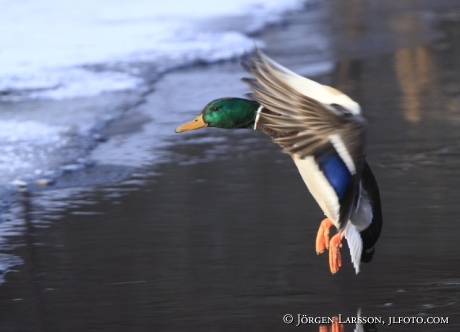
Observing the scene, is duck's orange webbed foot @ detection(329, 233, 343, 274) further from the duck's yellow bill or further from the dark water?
the duck's yellow bill

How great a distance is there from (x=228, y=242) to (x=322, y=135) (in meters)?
1.66

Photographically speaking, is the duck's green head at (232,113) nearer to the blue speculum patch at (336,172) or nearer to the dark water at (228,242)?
the blue speculum patch at (336,172)

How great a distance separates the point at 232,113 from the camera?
423cm

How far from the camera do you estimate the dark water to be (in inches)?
166

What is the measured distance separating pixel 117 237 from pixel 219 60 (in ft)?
20.5

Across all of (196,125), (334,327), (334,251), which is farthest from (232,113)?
(334,327)

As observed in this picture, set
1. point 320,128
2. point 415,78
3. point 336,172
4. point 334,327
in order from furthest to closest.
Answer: point 415,78 → point 334,327 → point 336,172 → point 320,128

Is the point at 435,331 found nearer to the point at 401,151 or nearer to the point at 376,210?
the point at 376,210

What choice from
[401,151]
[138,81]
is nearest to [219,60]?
[138,81]

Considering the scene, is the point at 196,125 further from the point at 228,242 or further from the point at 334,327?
the point at 334,327

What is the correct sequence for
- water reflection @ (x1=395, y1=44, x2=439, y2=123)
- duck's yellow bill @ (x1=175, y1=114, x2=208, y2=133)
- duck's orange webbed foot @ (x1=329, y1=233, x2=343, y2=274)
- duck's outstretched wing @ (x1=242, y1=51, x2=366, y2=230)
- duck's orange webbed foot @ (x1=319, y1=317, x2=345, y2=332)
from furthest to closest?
water reflection @ (x1=395, y1=44, x2=439, y2=123) < duck's yellow bill @ (x1=175, y1=114, x2=208, y2=133) < duck's orange webbed foot @ (x1=329, y1=233, x2=343, y2=274) < duck's orange webbed foot @ (x1=319, y1=317, x2=345, y2=332) < duck's outstretched wing @ (x1=242, y1=51, x2=366, y2=230)

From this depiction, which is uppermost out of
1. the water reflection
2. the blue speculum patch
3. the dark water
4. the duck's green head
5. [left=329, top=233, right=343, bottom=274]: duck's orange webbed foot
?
the duck's green head

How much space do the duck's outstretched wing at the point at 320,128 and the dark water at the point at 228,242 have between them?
28.4 inches

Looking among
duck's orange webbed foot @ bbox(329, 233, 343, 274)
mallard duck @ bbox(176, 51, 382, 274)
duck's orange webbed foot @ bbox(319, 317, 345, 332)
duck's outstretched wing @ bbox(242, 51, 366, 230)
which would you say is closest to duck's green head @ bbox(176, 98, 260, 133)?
mallard duck @ bbox(176, 51, 382, 274)
